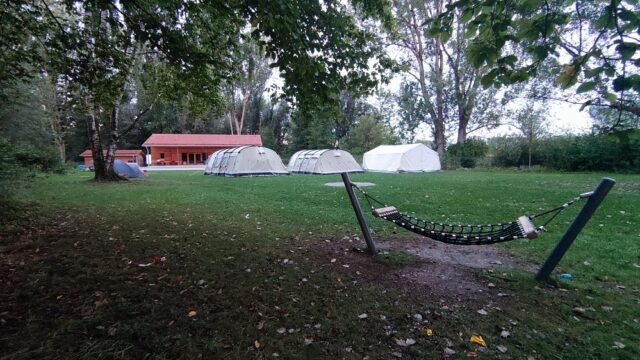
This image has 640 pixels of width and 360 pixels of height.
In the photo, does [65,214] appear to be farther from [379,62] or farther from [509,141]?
[509,141]

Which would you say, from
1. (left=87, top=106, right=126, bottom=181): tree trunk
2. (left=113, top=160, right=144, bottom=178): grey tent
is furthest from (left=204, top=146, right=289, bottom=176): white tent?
(left=87, top=106, right=126, bottom=181): tree trunk

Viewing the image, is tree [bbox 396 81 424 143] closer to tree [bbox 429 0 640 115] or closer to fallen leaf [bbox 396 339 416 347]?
tree [bbox 429 0 640 115]

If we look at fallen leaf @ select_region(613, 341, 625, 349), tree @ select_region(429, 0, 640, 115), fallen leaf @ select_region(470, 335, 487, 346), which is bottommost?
fallen leaf @ select_region(613, 341, 625, 349)

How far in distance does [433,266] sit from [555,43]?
2.65m

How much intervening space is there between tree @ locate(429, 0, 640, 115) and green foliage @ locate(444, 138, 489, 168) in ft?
89.3

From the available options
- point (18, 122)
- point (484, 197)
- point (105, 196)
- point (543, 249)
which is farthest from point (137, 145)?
point (543, 249)

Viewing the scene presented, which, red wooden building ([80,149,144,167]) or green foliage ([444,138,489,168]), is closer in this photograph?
green foliage ([444,138,489,168])

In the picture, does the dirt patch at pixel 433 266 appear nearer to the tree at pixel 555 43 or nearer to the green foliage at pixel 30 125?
the tree at pixel 555 43

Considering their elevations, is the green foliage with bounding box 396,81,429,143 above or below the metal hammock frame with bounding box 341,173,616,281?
above

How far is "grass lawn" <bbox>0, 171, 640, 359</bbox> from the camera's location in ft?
7.63

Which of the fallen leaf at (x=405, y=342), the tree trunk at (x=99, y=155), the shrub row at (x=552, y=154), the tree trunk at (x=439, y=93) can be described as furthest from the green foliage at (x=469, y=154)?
the fallen leaf at (x=405, y=342)

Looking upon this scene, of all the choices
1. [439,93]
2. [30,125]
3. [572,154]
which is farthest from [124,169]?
[572,154]

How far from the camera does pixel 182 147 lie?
3734 centimetres

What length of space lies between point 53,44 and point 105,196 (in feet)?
16.2
